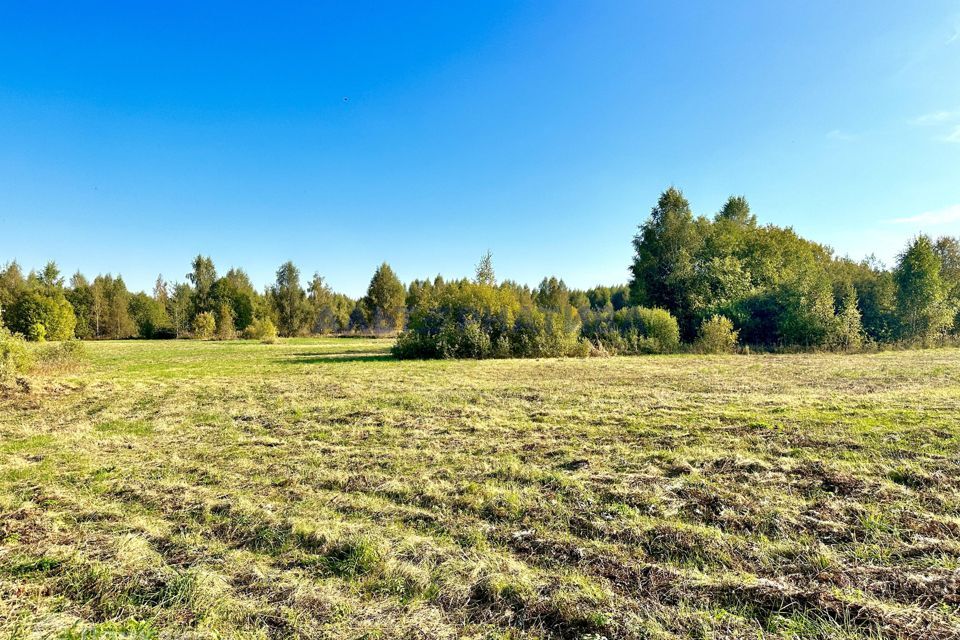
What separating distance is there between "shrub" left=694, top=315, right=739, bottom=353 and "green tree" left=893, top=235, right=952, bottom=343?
31.9ft

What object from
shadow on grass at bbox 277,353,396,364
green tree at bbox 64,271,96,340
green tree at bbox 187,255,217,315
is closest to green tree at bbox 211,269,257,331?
A: green tree at bbox 187,255,217,315

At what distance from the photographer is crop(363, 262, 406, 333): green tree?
47.6 metres

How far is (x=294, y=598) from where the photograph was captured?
242cm

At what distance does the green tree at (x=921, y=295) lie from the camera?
21984 millimetres

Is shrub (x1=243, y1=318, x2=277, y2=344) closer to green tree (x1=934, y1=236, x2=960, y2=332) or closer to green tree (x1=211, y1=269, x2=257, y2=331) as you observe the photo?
green tree (x1=211, y1=269, x2=257, y2=331)

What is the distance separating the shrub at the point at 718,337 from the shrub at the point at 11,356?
2546 centimetres

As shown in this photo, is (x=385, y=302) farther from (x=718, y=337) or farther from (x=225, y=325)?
(x=718, y=337)

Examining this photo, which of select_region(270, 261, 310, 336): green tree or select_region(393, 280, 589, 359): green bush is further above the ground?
select_region(270, 261, 310, 336): green tree

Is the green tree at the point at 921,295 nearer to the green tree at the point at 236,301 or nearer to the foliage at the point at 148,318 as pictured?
the green tree at the point at 236,301

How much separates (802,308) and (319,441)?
2543 centimetres

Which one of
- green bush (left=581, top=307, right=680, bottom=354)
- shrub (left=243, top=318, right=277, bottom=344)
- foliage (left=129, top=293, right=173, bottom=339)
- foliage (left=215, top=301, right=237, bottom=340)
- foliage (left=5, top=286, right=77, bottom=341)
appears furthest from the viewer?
foliage (left=129, top=293, right=173, bottom=339)

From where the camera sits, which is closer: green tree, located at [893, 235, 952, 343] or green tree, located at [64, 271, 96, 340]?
green tree, located at [893, 235, 952, 343]

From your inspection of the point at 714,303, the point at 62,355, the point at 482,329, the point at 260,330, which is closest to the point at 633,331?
the point at 714,303

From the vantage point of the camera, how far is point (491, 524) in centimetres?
333
